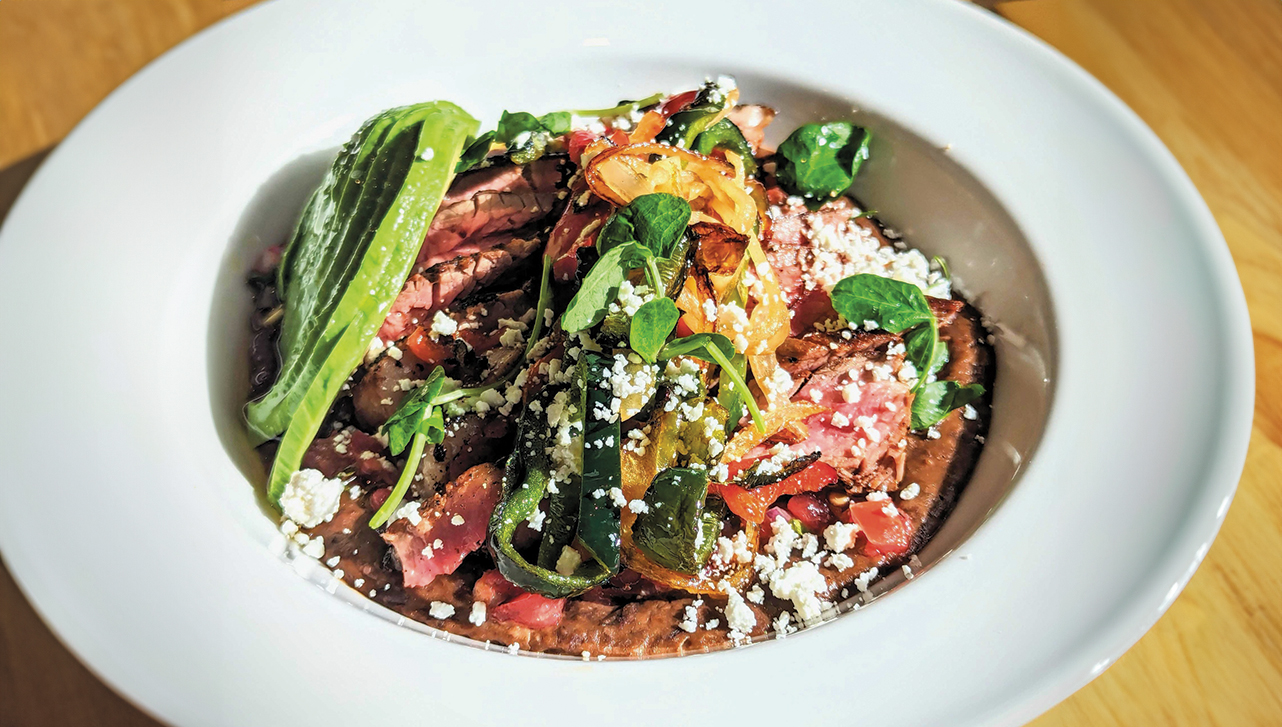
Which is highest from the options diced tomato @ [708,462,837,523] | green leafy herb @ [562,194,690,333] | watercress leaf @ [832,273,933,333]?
green leafy herb @ [562,194,690,333]

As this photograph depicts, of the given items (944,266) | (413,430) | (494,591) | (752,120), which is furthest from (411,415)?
(944,266)

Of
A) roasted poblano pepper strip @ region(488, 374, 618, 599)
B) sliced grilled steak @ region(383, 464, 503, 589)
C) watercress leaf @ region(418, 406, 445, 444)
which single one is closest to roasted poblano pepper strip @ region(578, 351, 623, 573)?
roasted poblano pepper strip @ region(488, 374, 618, 599)

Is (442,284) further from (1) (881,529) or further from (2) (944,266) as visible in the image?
(2) (944,266)

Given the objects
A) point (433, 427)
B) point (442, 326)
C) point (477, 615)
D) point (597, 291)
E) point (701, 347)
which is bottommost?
point (477, 615)

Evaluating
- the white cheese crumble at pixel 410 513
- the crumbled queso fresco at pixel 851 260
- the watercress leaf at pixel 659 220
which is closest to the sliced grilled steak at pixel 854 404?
the crumbled queso fresco at pixel 851 260

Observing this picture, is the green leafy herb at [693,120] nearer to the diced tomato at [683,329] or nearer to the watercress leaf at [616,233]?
the watercress leaf at [616,233]

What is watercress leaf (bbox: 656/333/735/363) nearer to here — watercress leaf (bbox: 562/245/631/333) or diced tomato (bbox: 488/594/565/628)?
watercress leaf (bbox: 562/245/631/333)
